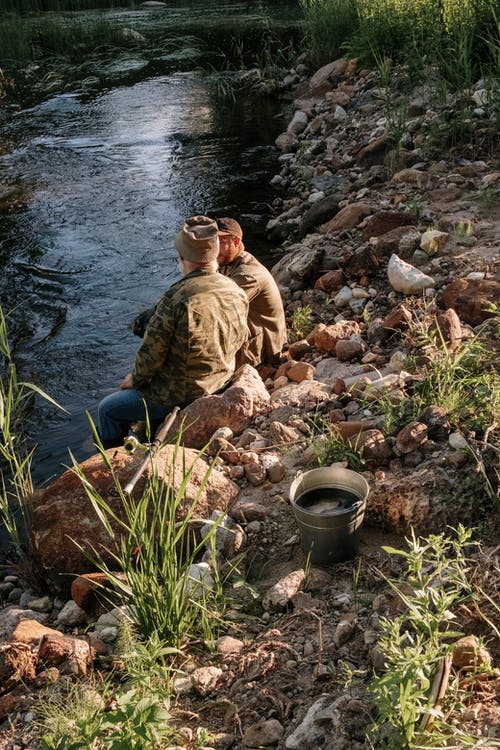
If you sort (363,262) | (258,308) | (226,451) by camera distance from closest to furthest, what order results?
1. (226,451)
2. (258,308)
3. (363,262)

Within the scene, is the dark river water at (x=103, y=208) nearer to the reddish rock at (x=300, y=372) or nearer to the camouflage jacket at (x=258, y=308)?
the camouflage jacket at (x=258, y=308)

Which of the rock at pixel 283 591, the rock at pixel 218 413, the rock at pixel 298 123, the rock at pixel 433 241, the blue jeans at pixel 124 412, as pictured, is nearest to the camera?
the rock at pixel 283 591

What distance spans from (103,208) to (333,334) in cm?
480

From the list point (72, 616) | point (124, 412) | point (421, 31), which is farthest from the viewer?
point (421, 31)

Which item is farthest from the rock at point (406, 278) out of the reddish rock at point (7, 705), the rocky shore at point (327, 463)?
the reddish rock at point (7, 705)

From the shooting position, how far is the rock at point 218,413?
4.45 meters

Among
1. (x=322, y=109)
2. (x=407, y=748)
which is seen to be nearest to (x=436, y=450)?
(x=407, y=748)

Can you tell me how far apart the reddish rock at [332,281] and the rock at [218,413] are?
1.97m

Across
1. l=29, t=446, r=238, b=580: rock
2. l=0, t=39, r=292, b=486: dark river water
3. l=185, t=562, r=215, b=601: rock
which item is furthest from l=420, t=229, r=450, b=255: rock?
l=185, t=562, r=215, b=601: rock

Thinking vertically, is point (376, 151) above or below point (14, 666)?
above

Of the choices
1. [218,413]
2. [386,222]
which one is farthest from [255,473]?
[386,222]

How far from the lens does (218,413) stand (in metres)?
4.50

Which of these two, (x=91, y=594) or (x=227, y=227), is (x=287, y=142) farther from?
(x=91, y=594)

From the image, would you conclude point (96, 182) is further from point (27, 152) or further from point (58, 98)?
point (58, 98)
